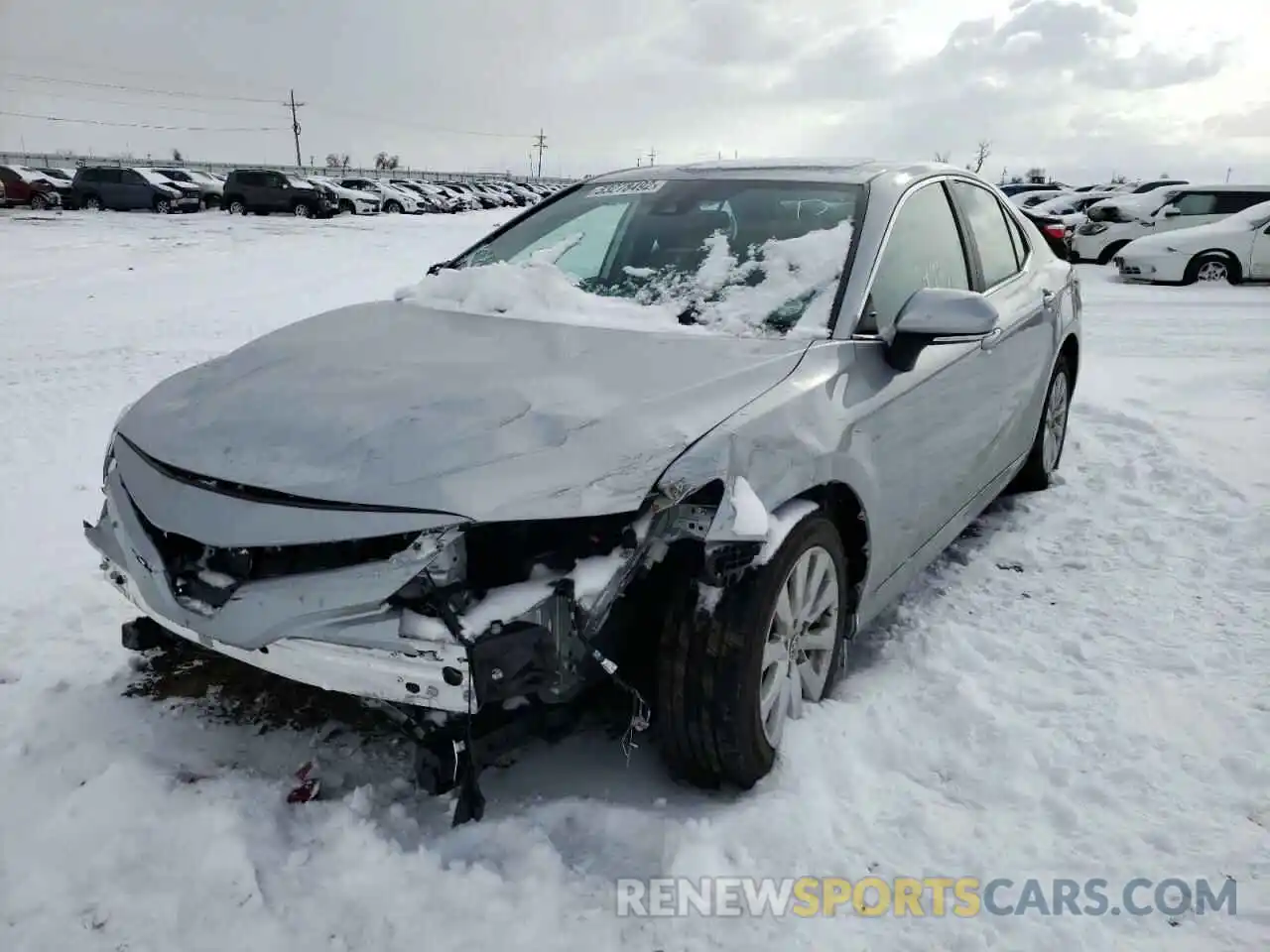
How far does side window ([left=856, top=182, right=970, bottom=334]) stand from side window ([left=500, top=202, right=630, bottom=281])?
0.99 meters

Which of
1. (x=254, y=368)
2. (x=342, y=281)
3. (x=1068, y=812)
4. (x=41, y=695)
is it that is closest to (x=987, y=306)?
(x=1068, y=812)

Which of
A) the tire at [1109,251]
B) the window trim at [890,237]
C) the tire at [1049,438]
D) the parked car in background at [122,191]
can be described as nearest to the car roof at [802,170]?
the window trim at [890,237]

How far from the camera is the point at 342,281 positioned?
12.0 m

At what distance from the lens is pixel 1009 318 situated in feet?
12.3

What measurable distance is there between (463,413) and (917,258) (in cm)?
181

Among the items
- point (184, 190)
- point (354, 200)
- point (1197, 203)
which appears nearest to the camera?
point (1197, 203)

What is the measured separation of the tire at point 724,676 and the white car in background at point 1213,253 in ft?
47.0

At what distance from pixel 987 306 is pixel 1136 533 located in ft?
6.69

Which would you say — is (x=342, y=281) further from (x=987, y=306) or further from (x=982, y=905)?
(x=982, y=905)

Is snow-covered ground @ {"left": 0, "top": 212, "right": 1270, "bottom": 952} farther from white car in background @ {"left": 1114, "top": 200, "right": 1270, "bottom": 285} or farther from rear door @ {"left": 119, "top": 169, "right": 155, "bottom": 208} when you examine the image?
rear door @ {"left": 119, "top": 169, "right": 155, "bottom": 208}

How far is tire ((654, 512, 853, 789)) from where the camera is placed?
2.15 meters

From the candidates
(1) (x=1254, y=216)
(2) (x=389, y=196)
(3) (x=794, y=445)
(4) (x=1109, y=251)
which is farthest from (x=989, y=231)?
(2) (x=389, y=196)

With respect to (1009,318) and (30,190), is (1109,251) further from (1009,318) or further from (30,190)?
(30,190)

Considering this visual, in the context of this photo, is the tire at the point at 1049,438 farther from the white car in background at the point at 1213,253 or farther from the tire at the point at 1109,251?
the tire at the point at 1109,251
